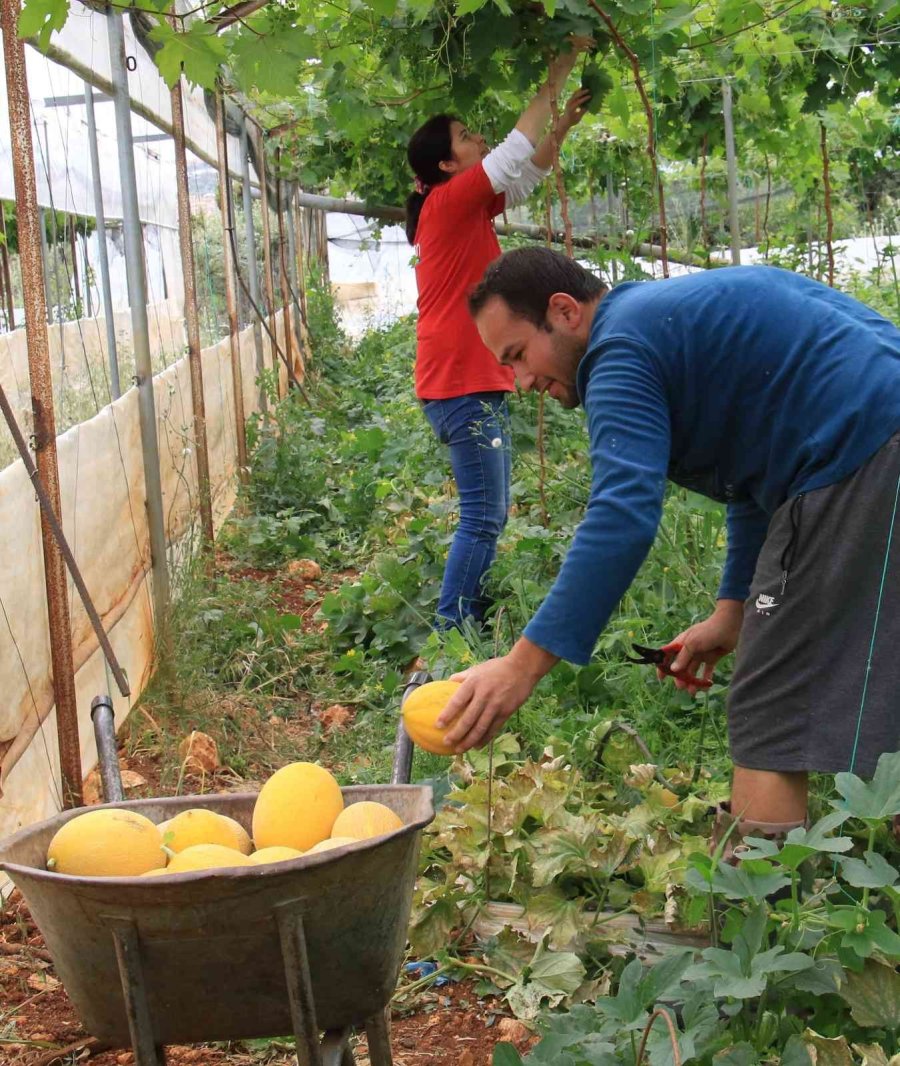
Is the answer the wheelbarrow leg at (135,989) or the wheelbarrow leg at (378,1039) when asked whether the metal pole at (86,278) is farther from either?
the wheelbarrow leg at (135,989)

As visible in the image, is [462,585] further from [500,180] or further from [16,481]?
[16,481]

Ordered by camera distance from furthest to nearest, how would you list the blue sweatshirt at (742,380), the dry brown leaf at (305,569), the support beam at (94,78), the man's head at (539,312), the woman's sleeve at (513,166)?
the dry brown leaf at (305,569) → the support beam at (94,78) → the woman's sleeve at (513,166) → the man's head at (539,312) → the blue sweatshirt at (742,380)

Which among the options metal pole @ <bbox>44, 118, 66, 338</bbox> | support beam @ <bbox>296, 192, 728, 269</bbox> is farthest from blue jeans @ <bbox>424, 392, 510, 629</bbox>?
support beam @ <bbox>296, 192, 728, 269</bbox>

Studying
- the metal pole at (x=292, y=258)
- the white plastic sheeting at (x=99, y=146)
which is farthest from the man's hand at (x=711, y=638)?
the metal pole at (x=292, y=258)

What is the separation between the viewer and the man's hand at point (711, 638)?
3.01 meters

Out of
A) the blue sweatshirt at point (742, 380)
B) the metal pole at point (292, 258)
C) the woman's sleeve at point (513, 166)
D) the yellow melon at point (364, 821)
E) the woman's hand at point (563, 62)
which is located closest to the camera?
the yellow melon at point (364, 821)

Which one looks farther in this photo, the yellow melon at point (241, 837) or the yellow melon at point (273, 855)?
the yellow melon at point (241, 837)

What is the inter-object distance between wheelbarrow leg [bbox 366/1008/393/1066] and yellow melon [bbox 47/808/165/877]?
54cm

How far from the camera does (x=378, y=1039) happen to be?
7.35 ft

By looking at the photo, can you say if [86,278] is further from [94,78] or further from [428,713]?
[428,713]

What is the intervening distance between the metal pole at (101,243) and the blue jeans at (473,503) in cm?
159

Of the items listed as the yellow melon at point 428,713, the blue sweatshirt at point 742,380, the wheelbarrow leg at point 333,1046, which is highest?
the blue sweatshirt at point 742,380

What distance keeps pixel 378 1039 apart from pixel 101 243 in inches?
179

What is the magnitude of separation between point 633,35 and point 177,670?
3122 millimetres
